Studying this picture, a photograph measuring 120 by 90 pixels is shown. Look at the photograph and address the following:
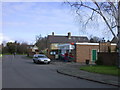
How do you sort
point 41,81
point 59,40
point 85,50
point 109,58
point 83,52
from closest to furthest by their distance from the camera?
1. point 41,81
2. point 109,58
3. point 83,52
4. point 85,50
5. point 59,40

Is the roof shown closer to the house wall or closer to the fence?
the house wall

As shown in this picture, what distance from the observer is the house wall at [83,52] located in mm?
32562

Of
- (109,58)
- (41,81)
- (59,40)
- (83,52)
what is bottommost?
(41,81)

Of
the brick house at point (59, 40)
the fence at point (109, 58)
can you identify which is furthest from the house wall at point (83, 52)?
the brick house at point (59, 40)

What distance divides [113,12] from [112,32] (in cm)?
223

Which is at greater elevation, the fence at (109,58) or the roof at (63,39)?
the roof at (63,39)

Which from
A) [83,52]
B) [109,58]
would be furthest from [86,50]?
[109,58]

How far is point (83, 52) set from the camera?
33.0 metres

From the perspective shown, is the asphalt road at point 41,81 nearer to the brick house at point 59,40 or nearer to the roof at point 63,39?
the brick house at point 59,40

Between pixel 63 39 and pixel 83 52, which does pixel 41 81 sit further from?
pixel 63 39

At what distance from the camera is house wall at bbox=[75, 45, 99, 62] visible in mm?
32562

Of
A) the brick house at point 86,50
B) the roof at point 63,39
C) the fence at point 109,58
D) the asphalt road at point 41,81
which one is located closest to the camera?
the asphalt road at point 41,81

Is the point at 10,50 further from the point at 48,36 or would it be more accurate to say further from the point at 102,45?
the point at 102,45

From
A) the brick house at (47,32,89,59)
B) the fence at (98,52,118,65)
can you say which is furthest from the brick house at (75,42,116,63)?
the brick house at (47,32,89,59)
